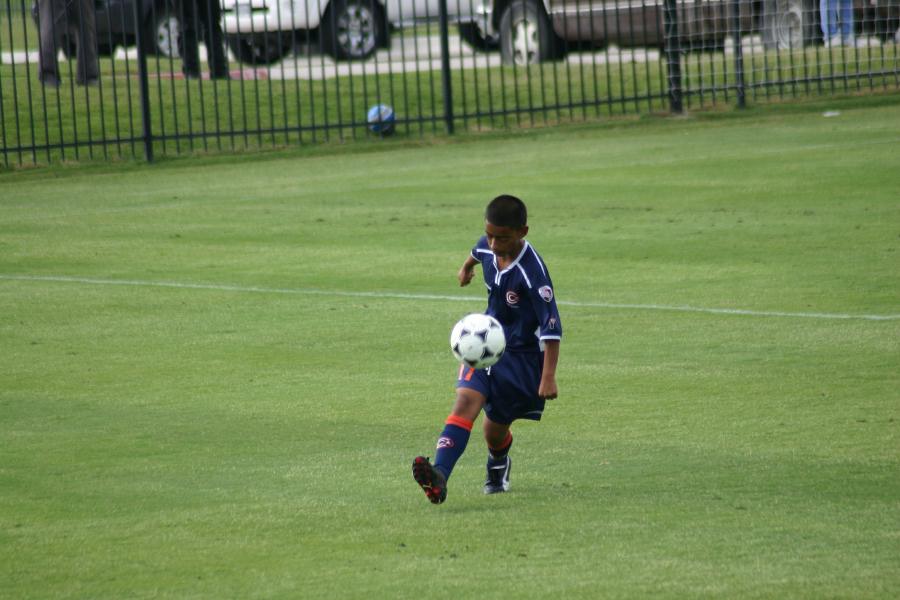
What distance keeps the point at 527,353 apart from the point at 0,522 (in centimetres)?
217

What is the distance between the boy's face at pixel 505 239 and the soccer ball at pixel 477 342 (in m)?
0.30

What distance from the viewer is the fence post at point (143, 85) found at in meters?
19.5

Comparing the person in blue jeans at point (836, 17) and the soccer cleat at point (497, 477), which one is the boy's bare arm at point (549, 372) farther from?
the person in blue jeans at point (836, 17)

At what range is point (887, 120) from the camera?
19.9 m

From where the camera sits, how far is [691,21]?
23.5m

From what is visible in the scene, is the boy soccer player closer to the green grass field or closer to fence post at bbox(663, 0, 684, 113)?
the green grass field

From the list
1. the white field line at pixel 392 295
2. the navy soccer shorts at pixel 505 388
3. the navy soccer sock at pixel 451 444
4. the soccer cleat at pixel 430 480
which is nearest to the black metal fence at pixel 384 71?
the white field line at pixel 392 295

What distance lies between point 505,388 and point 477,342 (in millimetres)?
257

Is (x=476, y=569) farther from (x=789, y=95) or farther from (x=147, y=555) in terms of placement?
(x=789, y=95)

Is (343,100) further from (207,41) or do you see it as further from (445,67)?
(207,41)

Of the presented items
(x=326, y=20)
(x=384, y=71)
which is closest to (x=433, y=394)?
(x=326, y=20)

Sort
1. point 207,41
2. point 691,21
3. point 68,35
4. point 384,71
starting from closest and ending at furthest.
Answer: point 68,35 < point 207,41 < point 691,21 < point 384,71

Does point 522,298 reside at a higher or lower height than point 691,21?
lower

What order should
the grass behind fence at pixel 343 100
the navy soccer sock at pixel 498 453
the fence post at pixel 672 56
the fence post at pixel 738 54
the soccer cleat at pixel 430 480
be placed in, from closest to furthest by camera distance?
the soccer cleat at pixel 430 480 → the navy soccer sock at pixel 498 453 → the grass behind fence at pixel 343 100 → the fence post at pixel 738 54 → the fence post at pixel 672 56
